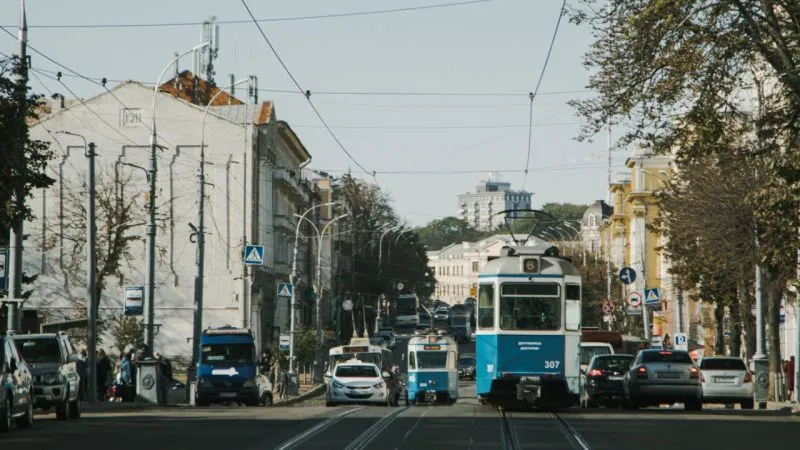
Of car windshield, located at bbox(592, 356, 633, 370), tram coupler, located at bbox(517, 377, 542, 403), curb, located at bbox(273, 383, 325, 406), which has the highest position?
car windshield, located at bbox(592, 356, 633, 370)

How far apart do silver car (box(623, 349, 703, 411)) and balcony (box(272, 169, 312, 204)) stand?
47.8 m

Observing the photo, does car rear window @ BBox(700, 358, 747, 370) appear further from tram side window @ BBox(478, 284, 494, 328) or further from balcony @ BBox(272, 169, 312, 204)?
balcony @ BBox(272, 169, 312, 204)

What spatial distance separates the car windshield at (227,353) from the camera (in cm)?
4412

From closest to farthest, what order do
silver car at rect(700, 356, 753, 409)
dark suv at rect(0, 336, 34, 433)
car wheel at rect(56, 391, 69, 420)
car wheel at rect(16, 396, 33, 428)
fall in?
dark suv at rect(0, 336, 34, 433) → car wheel at rect(16, 396, 33, 428) → car wheel at rect(56, 391, 69, 420) → silver car at rect(700, 356, 753, 409)

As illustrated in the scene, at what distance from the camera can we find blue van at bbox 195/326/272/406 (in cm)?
4341

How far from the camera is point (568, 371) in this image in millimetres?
30344

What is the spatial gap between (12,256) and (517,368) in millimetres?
12056

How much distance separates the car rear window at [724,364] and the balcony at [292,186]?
44882 mm

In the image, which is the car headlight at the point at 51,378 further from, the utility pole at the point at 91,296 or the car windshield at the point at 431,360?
the car windshield at the point at 431,360

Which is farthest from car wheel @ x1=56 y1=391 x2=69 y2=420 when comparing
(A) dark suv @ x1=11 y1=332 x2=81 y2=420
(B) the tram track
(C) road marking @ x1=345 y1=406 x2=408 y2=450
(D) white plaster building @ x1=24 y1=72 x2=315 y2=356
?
(D) white plaster building @ x1=24 y1=72 x2=315 y2=356

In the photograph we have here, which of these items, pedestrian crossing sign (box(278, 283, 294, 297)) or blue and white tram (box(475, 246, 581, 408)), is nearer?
blue and white tram (box(475, 246, 581, 408))

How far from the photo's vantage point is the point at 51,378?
27.1 meters

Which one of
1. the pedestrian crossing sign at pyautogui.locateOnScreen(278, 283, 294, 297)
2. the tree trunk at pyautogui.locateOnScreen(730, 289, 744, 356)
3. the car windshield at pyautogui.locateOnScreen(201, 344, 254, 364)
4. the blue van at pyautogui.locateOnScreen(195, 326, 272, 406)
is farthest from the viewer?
the pedestrian crossing sign at pyautogui.locateOnScreen(278, 283, 294, 297)

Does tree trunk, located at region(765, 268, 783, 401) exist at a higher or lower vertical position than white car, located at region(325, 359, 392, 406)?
higher
